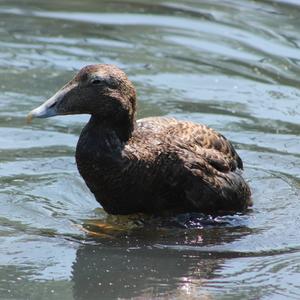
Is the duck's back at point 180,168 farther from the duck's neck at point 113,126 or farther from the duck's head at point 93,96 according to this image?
the duck's head at point 93,96

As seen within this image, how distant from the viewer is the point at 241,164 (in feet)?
32.3

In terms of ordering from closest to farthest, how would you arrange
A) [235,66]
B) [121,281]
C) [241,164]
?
[121,281]
[241,164]
[235,66]

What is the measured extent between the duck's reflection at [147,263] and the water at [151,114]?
0.5 inches

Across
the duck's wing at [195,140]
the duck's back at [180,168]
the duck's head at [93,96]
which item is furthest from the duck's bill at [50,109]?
the duck's wing at [195,140]

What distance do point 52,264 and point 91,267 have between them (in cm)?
27

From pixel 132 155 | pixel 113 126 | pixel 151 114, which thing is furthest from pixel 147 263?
pixel 151 114

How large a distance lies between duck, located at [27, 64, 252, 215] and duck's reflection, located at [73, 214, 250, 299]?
25cm

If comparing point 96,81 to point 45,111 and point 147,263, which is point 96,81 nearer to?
point 45,111

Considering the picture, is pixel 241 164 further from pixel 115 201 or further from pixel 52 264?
pixel 52 264

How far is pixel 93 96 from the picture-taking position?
874 cm

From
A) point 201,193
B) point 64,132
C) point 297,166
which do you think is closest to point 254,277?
point 201,193

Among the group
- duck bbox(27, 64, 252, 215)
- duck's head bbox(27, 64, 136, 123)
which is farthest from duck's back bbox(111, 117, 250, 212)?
duck's head bbox(27, 64, 136, 123)

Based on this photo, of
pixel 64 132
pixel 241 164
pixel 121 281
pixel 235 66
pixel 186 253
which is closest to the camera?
pixel 121 281

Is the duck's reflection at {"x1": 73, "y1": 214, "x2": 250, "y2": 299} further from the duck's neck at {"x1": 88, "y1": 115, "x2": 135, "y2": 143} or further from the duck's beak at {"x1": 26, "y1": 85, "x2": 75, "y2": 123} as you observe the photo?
the duck's beak at {"x1": 26, "y1": 85, "x2": 75, "y2": 123}
